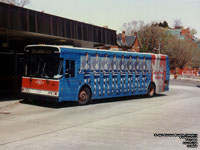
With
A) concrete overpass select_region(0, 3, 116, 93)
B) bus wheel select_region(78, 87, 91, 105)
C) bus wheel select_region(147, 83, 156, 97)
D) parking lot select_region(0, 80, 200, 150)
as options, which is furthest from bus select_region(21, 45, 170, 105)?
concrete overpass select_region(0, 3, 116, 93)

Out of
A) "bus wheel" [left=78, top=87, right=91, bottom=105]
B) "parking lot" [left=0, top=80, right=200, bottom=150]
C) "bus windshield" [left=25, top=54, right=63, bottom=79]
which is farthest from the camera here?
"bus wheel" [left=78, top=87, right=91, bottom=105]

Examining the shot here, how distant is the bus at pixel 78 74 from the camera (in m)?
15.8

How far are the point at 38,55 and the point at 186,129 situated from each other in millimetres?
8560

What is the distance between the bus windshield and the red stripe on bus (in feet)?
0.68

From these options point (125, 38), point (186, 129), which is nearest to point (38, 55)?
point (186, 129)

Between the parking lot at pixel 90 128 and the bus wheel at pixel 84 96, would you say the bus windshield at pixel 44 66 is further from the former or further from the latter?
the bus wheel at pixel 84 96

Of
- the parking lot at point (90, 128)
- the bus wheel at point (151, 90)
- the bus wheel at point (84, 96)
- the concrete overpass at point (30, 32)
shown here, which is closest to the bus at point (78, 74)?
the bus wheel at point (84, 96)

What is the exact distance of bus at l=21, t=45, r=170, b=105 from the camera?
15820 mm

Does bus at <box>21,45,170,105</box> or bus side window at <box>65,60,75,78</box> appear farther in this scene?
bus side window at <box>65,60,75,78</box>

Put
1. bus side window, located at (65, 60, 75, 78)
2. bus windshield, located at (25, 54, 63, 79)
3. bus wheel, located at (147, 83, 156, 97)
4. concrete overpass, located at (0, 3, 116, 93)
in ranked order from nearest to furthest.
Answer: bus windshield, located at (25, 54, 63, 79) < bus side window, located at (65, 60, 75, 78) < concrete overpass, located at (0, 3, 116, 93) < bus wheel, located at (147, 83, 156, 97)

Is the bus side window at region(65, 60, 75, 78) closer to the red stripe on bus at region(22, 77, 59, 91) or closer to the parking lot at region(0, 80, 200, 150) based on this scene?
the red stripe on bus at region(22, 77, 59, 91)

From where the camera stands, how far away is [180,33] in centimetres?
16925

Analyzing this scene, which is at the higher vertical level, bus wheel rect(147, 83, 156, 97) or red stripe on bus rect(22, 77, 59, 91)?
red stripe on bus rect(22, 77, 59, 91)

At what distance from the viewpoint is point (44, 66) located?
1619 cm
